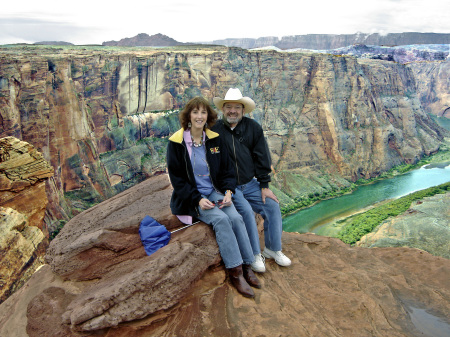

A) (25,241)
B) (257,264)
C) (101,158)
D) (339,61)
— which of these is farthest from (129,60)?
(257,264)

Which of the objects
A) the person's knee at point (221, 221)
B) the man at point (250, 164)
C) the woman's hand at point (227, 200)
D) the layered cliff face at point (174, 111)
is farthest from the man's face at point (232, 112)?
the layered cliff face at point (174, 111)

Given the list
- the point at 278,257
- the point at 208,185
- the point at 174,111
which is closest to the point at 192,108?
the point at 208,185

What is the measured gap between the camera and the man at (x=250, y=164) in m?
6.54

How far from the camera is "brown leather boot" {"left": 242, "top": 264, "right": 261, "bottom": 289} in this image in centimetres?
599

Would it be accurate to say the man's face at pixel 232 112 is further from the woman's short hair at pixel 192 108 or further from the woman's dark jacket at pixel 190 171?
the woman's dark jacket at pixel 190 171

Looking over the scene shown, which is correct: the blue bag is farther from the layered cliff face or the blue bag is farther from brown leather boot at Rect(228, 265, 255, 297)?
the layered cliff face

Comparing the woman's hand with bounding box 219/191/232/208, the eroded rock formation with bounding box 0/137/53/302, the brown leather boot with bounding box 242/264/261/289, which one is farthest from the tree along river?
the woman's hand with bounding box 219/191/232/208

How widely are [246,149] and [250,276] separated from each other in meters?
2.47

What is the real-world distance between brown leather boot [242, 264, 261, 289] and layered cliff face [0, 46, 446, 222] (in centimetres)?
3263

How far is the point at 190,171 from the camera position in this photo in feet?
20.1

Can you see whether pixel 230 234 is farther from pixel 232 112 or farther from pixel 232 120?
pixel 232 112

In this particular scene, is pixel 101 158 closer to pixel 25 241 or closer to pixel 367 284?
pixel 25 241

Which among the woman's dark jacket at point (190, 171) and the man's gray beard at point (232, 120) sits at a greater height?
the man's gray beard at point (232, 120)

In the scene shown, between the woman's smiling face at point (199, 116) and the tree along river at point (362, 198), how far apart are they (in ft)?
109
